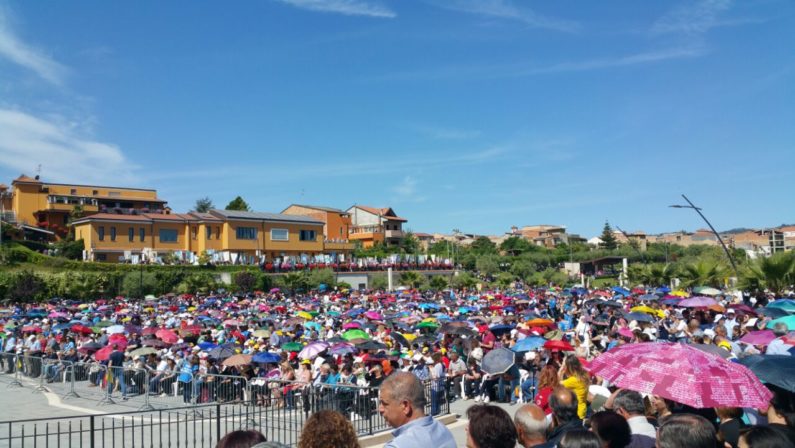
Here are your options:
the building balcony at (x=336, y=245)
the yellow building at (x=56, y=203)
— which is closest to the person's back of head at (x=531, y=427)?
the yellow building at (x=56, y=203)

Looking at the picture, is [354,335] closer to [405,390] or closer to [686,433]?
[405,390]

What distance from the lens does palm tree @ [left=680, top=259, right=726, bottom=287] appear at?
29.2 metres

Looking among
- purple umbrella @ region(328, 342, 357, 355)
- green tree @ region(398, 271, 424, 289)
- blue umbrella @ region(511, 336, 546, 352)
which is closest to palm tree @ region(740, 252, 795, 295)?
blue umbrella @ region(511, 336, 546, 352)

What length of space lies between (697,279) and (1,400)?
28.4 meters

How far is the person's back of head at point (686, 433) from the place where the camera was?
3770 millimetres

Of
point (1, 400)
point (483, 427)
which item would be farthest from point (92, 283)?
point (483, 427)

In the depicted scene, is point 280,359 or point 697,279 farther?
point 697,279

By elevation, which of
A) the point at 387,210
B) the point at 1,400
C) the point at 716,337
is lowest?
the point at 1,400

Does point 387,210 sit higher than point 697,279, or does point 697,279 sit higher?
point 387,210

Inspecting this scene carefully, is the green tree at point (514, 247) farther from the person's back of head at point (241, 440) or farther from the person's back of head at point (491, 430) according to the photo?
the person's back of head at point (241, 440)

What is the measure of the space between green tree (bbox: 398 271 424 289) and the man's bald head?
55334 millimetres

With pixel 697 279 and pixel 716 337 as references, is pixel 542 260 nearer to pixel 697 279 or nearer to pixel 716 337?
pixel 697 279

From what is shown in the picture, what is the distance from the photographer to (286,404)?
11.7 metres

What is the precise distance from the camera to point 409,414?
3.79 metres
